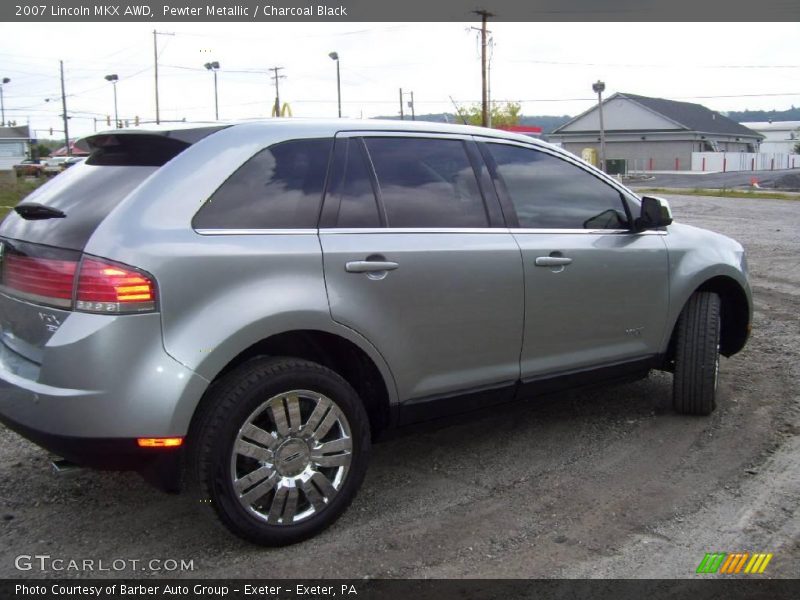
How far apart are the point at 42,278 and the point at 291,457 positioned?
124cm

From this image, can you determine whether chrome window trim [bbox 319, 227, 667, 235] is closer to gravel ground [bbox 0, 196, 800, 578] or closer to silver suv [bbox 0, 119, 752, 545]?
silver suv [bbox 0, 119, 752, 545]

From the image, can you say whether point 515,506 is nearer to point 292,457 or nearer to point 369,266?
point 292,457

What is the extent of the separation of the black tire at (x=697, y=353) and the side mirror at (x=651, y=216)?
62 centimetres

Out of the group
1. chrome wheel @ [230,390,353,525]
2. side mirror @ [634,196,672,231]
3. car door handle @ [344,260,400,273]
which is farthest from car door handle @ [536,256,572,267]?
chrome wheel @ [230,390,353,525]

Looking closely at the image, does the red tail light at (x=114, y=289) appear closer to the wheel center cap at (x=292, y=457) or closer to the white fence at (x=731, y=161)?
the wheel center cap at (x=292, y=457)

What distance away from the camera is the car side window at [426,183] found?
386 cm

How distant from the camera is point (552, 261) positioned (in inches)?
169

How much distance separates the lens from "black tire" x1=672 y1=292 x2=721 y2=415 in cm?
501

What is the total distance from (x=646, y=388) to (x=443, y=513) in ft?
8.77

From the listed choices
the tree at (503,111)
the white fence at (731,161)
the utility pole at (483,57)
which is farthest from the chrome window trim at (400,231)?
the tree at (503,111)

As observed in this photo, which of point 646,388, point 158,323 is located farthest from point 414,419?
point 646,388

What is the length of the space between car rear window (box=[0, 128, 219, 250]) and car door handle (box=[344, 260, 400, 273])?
84 centimetres

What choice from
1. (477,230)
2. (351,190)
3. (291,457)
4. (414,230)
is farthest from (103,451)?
(477,230)

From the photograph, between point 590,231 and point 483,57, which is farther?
point 483,57
